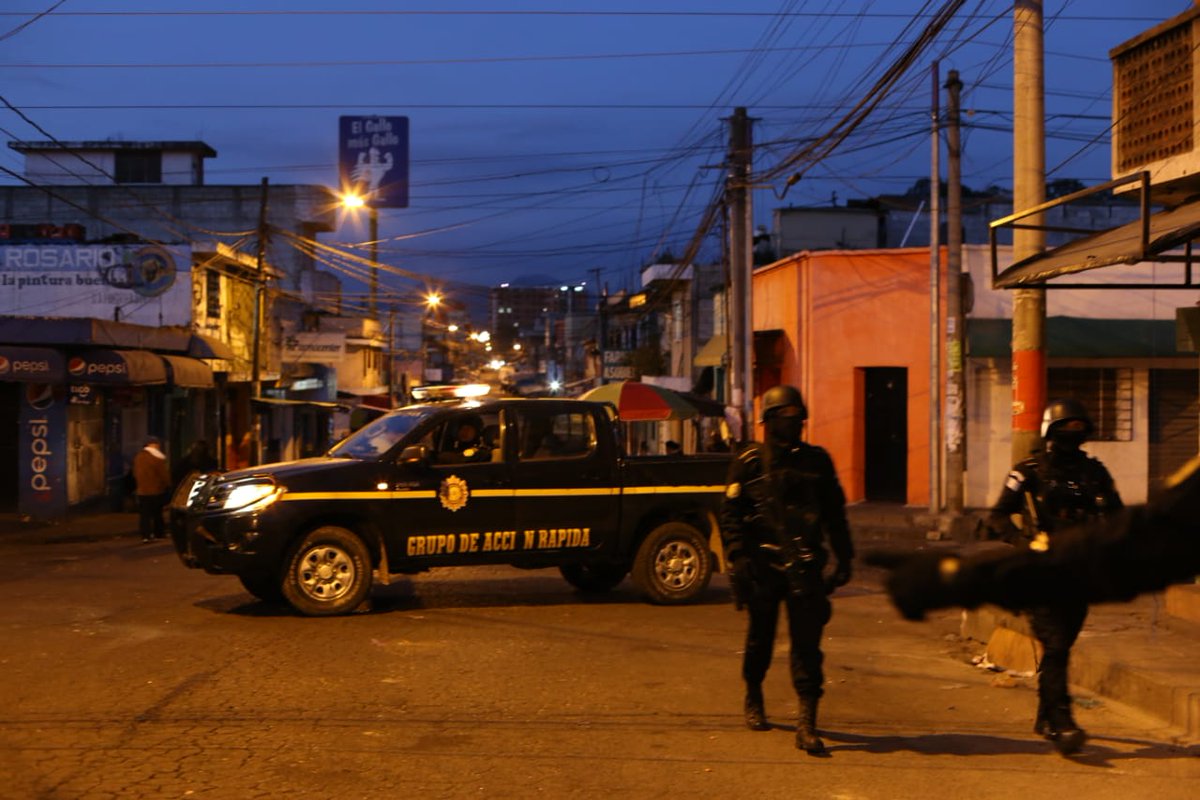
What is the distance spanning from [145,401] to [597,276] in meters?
43.9

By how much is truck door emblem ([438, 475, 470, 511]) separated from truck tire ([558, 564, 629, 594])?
1630 millimetres

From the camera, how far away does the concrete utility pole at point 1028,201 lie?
11477 mm

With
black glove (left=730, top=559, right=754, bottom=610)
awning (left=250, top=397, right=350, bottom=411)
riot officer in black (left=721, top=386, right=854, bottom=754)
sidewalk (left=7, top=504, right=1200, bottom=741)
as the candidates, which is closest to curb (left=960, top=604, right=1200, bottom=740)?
sidewalk (left=7, top=504, right=1200, bottom=741)

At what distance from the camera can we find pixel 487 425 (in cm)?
1195

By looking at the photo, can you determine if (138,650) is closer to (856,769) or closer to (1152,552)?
(856,769)

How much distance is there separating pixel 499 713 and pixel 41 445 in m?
19.1

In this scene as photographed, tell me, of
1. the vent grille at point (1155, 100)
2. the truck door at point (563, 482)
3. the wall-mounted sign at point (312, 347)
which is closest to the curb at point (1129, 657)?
the truck door at point (563, 482)

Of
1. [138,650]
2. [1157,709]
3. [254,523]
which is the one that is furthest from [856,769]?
[254,523]

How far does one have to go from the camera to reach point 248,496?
10984 mm

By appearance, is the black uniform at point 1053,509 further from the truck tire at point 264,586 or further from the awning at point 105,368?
the awning at point 105,368

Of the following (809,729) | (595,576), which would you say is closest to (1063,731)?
(809,729)

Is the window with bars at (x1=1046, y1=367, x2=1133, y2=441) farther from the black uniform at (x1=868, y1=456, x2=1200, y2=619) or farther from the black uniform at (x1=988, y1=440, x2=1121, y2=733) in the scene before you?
the black uniform at (x1=868, y1=456, x2=1200, y2=619)

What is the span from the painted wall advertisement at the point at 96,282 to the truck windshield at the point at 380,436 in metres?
21.9

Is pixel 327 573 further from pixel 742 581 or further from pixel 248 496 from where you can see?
pixel 742 581
